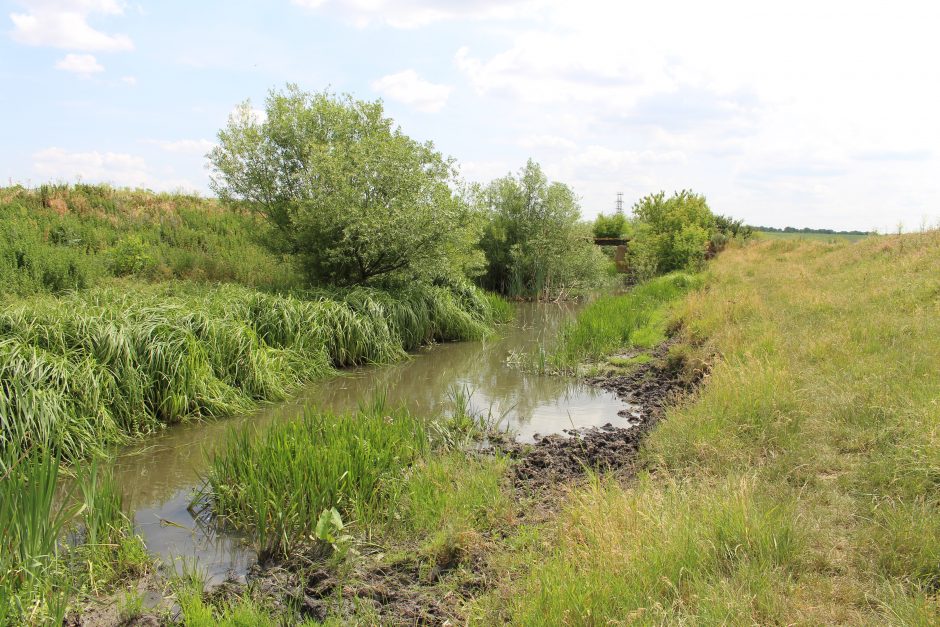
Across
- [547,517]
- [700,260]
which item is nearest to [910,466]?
[547,517]

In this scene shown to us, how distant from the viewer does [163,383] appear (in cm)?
914

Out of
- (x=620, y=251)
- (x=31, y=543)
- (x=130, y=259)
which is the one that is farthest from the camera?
(x=620, y=251)

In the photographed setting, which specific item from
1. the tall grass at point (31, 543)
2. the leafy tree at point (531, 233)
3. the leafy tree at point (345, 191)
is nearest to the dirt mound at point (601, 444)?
the tall grass at point (31, 543)

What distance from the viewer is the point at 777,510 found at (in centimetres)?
440

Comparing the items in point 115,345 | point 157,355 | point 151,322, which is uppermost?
point 151,322

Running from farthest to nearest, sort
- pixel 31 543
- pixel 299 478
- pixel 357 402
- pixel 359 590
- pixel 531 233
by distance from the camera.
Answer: pixel 531 233 → pixel 357 402 → pixel 299 478 → pixel 359 590 → pixel 31 543

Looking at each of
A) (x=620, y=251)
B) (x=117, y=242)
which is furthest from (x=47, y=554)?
(x=620, y=251)

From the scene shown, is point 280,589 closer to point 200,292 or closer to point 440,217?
point 200,292

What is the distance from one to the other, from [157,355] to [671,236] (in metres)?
28.8

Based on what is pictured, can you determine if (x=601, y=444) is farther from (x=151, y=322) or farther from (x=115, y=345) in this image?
(x=151, y=322)

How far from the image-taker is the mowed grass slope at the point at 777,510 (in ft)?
11.6

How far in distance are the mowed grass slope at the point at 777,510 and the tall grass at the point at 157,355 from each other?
13.7ft

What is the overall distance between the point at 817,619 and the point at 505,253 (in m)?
25.4

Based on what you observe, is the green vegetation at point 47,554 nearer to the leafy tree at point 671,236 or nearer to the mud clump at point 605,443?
the mud clump at point 605,443
